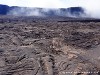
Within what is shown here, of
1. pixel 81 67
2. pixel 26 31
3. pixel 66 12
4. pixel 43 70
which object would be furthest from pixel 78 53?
pixel 66 12

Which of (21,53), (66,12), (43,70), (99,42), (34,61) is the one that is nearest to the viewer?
(43,70)

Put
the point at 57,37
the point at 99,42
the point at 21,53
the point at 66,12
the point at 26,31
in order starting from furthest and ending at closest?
the point at 66,12 → the point at 26,31 → the point at 57,37 → the point at 99,42 → the point at 21,53

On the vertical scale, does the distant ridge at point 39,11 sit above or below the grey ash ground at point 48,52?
above

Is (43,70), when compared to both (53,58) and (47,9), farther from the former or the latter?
(47,9)

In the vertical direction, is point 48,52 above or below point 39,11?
below

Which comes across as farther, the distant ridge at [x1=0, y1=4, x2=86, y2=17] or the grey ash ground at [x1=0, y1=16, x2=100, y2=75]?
the distant ridge at [x1=0, y1=4, x2=86, y2=17]

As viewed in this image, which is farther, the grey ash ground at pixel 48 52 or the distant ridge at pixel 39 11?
the distant ridge at pixel 39 11

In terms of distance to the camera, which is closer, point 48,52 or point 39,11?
point 48,52

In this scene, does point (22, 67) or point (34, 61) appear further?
point (34, 61)
